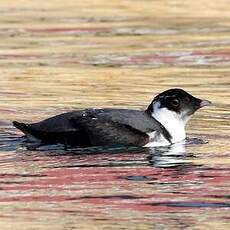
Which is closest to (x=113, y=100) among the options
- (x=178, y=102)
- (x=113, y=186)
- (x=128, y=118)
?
(x=178, y=102)

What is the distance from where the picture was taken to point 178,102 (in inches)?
576

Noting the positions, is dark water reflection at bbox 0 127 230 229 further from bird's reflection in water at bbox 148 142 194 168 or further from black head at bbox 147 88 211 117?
black head at bbox 147 88 211 117

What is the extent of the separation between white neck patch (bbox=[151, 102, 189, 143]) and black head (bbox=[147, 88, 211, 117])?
84 millimetres

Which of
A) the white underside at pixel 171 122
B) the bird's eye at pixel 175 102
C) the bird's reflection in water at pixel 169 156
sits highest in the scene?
the bird's eye at pixel 175 102

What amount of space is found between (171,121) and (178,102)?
31 centimetres

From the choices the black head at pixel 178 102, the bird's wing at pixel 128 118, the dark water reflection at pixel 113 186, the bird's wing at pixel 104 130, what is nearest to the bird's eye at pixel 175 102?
the black head at pixel 178 102

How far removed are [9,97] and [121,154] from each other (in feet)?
13.9

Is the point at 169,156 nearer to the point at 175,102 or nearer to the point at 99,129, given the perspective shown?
the point at 99,129

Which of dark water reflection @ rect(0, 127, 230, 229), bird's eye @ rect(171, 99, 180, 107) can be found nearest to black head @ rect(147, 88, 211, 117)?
bird's eye @ rect(171, 99, 180, 107)

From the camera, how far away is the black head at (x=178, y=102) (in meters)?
14.6

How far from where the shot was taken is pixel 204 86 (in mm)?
18797

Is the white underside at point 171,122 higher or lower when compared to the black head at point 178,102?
lower

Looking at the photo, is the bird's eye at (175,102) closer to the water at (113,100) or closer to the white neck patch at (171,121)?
the white neck patch at (171,121)

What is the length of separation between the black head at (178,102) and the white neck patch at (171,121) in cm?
8
